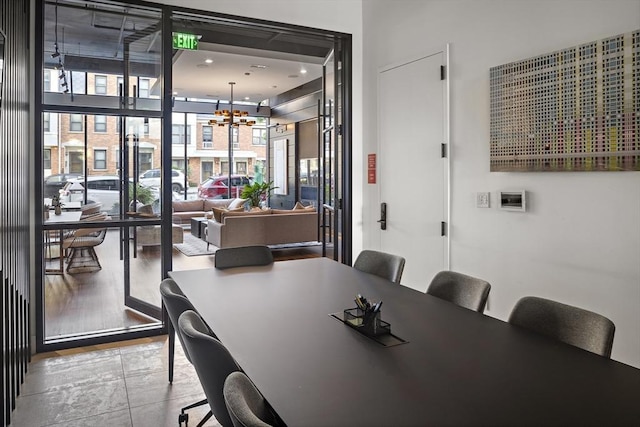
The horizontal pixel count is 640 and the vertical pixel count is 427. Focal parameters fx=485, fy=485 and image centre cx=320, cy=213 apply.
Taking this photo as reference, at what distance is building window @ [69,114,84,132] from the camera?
3904 millimetres

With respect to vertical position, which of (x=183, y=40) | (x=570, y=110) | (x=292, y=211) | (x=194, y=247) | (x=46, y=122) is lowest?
(x=194, y=247)

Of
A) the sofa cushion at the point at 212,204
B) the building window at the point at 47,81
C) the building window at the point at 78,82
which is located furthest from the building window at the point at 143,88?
the sofa cushion at the point at 212,204

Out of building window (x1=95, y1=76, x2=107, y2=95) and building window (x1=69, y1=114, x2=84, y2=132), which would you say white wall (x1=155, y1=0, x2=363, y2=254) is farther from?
building window (x1=69, y1=114, x2=84, y2=132)

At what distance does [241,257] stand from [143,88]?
74.9 inches

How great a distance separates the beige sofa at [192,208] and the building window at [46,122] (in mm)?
7824

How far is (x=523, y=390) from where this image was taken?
1.36 m

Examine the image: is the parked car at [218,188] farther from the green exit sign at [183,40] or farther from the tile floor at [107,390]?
the tile floor at [107,390]

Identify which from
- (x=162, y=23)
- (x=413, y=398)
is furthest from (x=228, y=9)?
(x=413, y=398)

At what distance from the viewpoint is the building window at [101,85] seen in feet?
13.2

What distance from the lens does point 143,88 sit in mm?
4184

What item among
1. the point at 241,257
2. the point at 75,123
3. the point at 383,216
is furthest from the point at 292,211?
the point at 241,257

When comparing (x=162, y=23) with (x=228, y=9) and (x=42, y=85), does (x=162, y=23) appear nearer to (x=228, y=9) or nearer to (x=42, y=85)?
(x=228, y=9)

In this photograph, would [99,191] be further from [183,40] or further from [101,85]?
[183,40]

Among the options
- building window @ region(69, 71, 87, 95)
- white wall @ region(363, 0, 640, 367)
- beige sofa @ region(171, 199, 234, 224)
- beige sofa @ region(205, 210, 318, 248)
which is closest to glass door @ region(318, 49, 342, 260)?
white wall @ region(363, 0, 640, 367)
